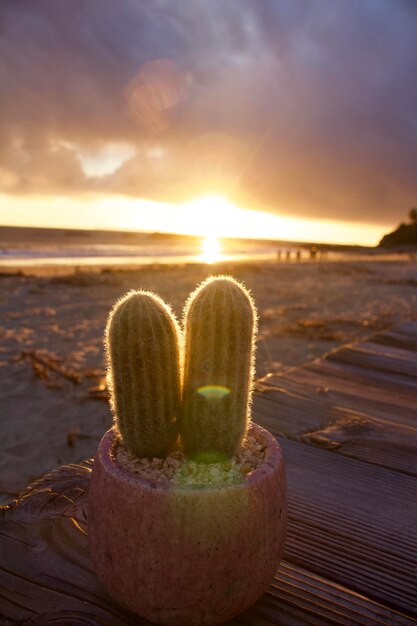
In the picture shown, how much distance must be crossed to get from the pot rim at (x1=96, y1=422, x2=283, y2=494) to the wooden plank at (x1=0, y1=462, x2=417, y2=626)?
39 cm

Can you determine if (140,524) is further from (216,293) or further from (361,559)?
(361,559)

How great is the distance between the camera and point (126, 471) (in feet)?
3.60

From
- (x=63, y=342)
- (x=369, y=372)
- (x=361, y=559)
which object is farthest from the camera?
(x=63, y=342)

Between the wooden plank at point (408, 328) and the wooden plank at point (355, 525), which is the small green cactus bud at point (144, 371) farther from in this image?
the wooden plank at point (408, 328)

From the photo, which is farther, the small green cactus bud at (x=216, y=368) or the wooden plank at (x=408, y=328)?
the wooden plank at (x=408, y=328)

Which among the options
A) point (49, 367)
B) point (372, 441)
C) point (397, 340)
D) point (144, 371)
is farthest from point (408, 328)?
point (49, 367)

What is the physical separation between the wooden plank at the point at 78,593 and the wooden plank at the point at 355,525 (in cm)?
6

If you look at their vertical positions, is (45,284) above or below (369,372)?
below

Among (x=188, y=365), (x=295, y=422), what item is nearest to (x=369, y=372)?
(x=295, y=422)

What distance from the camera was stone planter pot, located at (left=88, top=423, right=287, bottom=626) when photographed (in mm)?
1021

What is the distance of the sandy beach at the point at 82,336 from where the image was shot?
421 centimetres

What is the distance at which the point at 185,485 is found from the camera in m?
1.03

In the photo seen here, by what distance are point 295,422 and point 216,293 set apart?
4.43 ft

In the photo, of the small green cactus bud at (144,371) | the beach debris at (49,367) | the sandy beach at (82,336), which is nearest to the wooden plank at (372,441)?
the small green cactus bud at (144,371)
